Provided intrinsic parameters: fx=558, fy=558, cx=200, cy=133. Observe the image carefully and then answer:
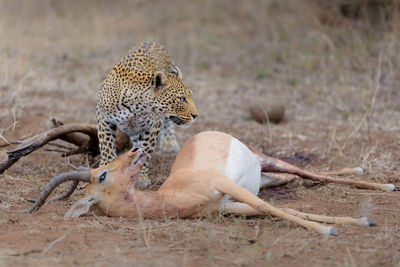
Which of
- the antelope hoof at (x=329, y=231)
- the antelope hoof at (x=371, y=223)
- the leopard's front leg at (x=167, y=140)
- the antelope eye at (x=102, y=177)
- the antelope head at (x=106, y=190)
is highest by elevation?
the antelope eye at (x=102, y=177)

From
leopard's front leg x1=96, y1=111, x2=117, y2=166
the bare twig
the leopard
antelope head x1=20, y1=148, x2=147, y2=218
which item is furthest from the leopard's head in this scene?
the bare twig

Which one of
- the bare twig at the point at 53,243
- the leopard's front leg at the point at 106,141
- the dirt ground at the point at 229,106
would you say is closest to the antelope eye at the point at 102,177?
the dirt ground at the point at 229,106

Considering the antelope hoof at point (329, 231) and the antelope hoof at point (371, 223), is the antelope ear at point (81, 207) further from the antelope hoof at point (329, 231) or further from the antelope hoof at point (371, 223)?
the antelope hoof at point (371, 223)

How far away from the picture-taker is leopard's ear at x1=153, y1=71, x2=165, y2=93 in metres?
5.13

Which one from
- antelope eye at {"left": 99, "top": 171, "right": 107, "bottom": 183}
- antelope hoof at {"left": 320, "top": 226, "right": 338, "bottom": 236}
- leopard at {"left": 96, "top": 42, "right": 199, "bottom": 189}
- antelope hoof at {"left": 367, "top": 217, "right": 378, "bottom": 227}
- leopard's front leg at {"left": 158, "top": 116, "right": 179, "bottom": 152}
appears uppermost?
leopard at {"left": 96, "top": 42, "right": 199, "bottom": 189}

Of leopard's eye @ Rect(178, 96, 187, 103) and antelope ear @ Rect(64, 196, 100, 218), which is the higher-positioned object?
leopard's eye @ Rect(178, 96, 187, 103)

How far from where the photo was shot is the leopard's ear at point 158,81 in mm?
5129

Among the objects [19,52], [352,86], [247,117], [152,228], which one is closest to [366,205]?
[152,228]

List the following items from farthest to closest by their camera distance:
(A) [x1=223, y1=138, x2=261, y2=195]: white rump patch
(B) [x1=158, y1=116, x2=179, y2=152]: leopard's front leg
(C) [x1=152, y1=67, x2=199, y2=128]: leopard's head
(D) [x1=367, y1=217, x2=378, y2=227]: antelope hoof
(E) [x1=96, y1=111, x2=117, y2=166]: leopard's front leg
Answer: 1. (B) [x1=158, y1=116, x2=179, y2=152]: leopard's front leg
2. (E) [x1=96, y1=111, x2=117, y2=166]: leopard's front leg
3. (C) [x1=152, y1=67, x2=199, y2=128]: leopard's head
4. (A) [x1=223, y1=138, x2=261, y2=195]: white rump patch
5. (D) [x1=367, y1=217, x2=378, y2=227]: antelope hoof

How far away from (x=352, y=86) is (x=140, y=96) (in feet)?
16.1

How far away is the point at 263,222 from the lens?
416cm

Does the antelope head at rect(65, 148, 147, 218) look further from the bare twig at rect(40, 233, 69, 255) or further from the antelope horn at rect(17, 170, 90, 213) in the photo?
the bare twig at rect(40, 233, 69, 255)

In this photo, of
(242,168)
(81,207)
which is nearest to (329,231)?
(242,168)

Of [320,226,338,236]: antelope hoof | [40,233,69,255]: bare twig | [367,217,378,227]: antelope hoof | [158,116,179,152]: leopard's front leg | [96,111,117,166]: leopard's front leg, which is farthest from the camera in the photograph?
[158,116,179,152]: leopard's front leg
